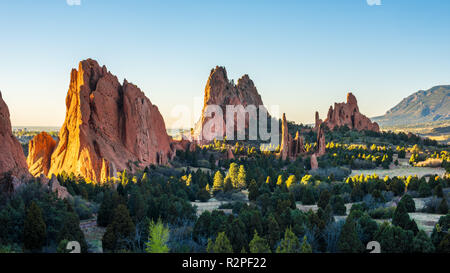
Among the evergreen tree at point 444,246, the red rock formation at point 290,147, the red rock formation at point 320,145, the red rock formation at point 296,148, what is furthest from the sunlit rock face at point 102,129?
the red rock formation at point 320,145

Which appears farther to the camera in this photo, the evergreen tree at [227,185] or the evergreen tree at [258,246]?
the evergreen tree at [227,185]

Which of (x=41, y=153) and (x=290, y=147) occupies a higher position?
(x=41, y=153)

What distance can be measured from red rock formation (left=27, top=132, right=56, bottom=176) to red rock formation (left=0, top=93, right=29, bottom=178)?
22.7 m

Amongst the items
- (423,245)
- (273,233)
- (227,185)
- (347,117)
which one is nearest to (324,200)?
(273,233)

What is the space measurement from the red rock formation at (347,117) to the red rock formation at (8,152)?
10392cm

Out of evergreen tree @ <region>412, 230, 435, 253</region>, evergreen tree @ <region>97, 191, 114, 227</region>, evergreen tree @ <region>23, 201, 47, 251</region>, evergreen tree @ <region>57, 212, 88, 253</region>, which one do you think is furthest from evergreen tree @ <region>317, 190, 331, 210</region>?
evergreen tree @ <region>23, 201, 47, 251</region>

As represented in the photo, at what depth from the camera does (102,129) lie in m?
55.6

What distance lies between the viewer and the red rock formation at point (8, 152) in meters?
30.8

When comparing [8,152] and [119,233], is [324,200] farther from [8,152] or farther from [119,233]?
[8,152]

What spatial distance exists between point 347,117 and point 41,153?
94.4 m

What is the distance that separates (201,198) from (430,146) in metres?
83.5

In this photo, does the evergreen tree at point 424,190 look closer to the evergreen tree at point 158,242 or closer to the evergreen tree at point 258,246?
the evergreen tree at point 258,246

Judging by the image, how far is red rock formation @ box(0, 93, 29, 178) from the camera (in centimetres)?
3083
